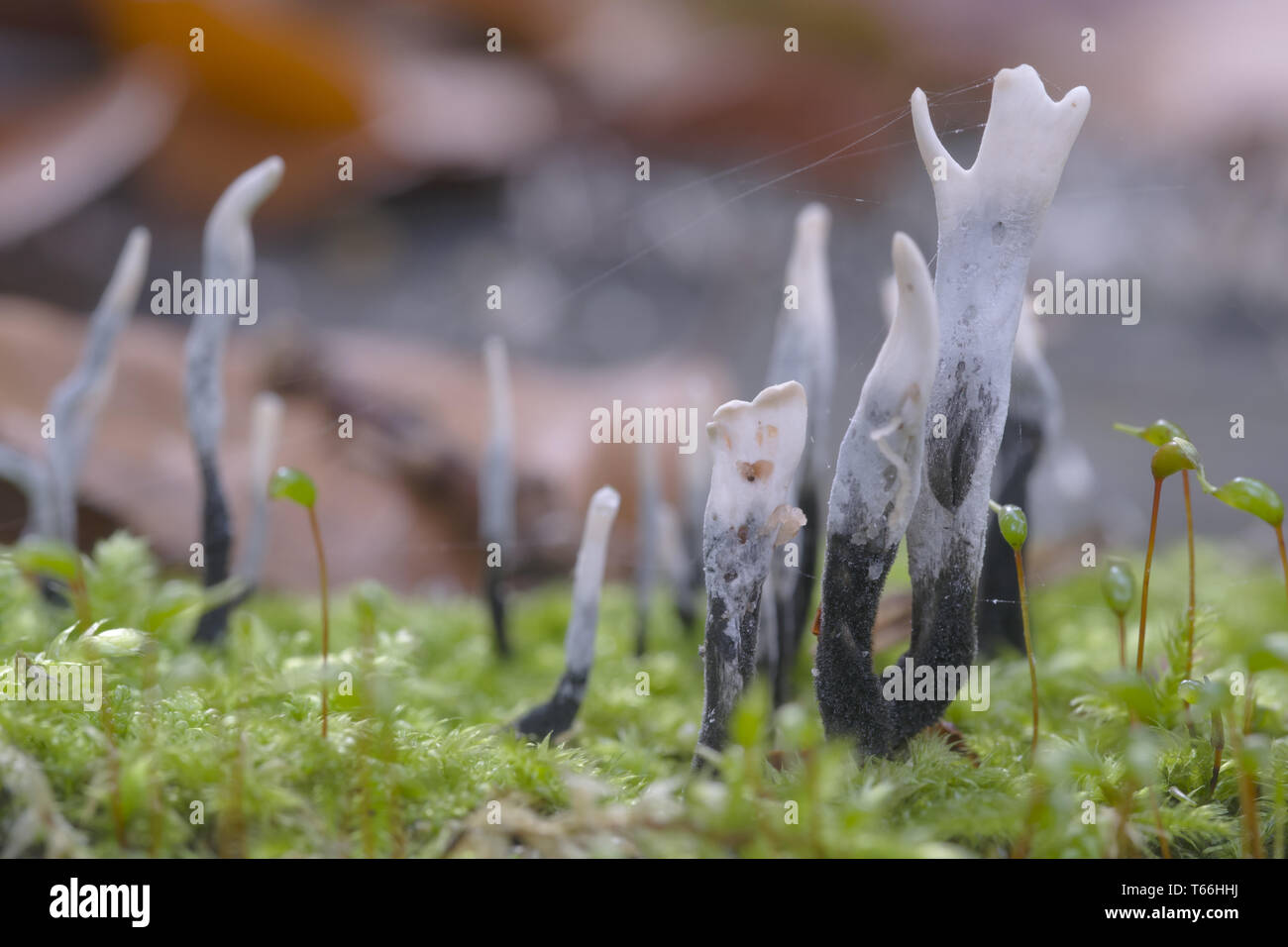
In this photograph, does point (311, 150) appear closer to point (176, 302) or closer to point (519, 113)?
point (519, 113)

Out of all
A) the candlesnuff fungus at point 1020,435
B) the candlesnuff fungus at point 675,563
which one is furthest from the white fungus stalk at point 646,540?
the candlesnuff fungus at point 1020,435

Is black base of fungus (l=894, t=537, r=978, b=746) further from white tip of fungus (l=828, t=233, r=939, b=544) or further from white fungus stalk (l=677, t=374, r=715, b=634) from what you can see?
white fungus stalk (l=677, t=374, r=715, b=634)

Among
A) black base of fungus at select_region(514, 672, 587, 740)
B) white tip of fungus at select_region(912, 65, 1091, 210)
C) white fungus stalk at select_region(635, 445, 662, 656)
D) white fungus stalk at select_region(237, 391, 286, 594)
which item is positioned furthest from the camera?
white fungus stalk at select_region(635, 445, 662, 656)

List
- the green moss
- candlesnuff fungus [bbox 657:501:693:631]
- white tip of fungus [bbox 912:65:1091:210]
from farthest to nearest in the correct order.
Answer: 1. candlesnuff fungus [bbox 657:501:693:631]
2. white tip of fungus [bbox 912:65:1091:210]
3. the green moss

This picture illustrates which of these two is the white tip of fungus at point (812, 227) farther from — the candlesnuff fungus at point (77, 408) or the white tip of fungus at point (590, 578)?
the candlesnuff fungus at point (77, 408)

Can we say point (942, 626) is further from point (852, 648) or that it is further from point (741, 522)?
point (741, 522)

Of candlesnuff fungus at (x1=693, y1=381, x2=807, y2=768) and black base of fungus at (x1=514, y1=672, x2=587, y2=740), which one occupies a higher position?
candlesnuff fungus at (x1=693, y1=381, x2=807, y2=768)

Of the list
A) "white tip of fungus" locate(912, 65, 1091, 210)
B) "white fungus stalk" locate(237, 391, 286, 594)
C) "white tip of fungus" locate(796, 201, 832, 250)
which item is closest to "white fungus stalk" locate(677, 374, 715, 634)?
"white tip of fungus" locate(796, 201, 832, 250)
